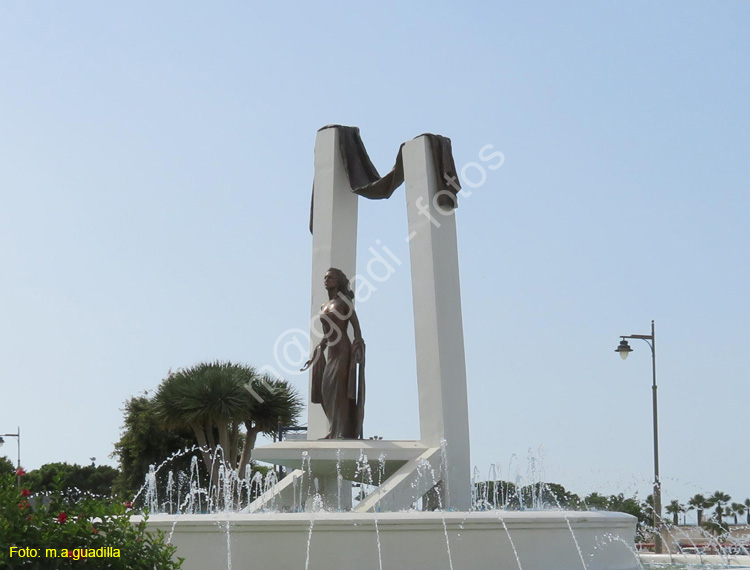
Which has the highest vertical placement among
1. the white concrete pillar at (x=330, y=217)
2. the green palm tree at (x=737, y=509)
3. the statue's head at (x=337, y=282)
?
the white concrete pillar at (x=330, y=217)

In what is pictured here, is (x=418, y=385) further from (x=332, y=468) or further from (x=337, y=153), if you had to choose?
(x=337, y=153)

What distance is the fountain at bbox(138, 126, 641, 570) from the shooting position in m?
9.50

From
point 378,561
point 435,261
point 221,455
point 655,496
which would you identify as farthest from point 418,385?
point 221,455

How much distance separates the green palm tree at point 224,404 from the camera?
2492 centimetres

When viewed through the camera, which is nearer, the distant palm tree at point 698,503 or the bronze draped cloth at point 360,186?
the bronze draped cloth at point 360,186

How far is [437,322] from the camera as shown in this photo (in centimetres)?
1441

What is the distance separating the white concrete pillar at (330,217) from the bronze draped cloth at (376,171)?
18 centimetres

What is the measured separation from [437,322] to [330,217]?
8.93 ft

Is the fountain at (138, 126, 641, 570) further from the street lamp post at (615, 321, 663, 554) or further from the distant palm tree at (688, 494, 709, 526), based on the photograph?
the distant palm tree at (688, 494, 709, 526)

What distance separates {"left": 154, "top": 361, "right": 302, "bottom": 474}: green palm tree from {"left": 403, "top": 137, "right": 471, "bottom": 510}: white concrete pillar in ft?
36.6

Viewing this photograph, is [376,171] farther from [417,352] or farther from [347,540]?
[347,540]

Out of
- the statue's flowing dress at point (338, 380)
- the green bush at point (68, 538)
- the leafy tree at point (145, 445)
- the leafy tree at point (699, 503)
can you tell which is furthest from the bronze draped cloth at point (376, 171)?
the leafy tree at point (699, 503)

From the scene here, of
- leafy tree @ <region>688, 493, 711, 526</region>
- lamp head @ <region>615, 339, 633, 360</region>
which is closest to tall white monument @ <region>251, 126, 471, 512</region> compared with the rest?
lamp head @ <region>615, 339, 633, 360</region>

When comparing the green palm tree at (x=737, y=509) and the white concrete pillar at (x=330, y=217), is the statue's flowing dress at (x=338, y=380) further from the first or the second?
the green palm tree at (x=737, y=509)
